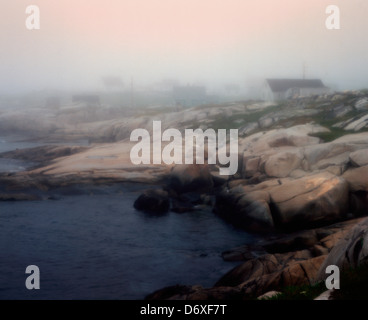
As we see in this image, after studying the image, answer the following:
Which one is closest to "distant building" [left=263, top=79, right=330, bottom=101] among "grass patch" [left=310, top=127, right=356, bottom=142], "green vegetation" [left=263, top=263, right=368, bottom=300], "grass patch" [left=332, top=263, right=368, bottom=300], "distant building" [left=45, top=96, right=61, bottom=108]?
"grass patch" [left=310, top=127, right=356, bottom=142]

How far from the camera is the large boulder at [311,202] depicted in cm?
2727

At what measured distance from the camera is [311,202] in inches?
1083

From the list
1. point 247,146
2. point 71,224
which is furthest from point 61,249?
point 247,146

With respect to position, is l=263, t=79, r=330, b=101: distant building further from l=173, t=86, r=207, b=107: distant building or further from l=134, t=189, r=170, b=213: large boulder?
l=134, t=189, r=170, b=213: large boulder

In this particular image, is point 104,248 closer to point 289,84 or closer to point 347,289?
point 347,289

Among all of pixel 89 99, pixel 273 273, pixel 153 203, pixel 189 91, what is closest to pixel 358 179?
pixel 153 203

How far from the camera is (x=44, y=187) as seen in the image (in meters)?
38.2

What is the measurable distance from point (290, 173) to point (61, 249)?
19.0 metres

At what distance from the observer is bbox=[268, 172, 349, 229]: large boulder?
27.3 metres

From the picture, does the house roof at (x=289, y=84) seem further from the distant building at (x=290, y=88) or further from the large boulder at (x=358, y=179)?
the large boulder at (x=358, y=179)

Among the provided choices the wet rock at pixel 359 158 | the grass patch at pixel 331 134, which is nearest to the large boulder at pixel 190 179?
the grass patch at pixel 331 134

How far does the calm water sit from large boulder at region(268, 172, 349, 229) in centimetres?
336

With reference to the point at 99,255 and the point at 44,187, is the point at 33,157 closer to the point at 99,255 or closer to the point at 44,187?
the point at 44,187

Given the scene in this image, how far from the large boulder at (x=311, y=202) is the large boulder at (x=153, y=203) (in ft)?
26.6
